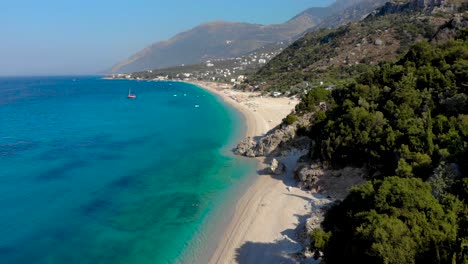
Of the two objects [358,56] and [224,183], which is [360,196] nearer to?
[224,183]

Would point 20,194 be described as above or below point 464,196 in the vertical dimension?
below

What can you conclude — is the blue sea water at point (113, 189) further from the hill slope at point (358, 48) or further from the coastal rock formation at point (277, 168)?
the hill slope at point (358, 48)

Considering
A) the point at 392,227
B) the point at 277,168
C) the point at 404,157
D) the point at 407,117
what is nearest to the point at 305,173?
the point at 277,168

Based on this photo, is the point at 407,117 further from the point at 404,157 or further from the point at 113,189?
the point at 113,189

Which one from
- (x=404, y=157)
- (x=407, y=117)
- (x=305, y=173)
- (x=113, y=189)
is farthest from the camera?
(x=113, y=189)

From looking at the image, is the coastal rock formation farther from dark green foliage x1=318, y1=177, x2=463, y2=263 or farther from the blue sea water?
dark green foliage x1=318, y1=177, x2=463, y2=263

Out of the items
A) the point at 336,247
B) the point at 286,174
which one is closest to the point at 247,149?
the point at 286,174

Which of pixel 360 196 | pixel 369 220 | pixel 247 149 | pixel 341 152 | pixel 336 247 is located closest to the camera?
pixel 369 220
